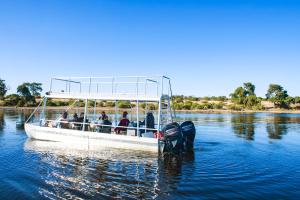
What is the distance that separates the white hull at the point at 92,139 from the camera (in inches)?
752

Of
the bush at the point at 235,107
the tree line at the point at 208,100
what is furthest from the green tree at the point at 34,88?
the bush at the point at 235,107

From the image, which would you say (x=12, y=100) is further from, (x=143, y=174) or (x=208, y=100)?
(x=143, y=174)

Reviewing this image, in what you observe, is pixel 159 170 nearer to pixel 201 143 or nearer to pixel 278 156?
pixel 278 156

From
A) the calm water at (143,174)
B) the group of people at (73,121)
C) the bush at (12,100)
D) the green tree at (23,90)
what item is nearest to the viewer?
the calm water at (143,174)

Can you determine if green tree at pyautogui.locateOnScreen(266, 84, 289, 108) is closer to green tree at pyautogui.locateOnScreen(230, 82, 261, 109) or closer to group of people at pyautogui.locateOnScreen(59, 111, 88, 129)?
green tree at pyautogui.locateOnScreen(230, 82, 261, 109)

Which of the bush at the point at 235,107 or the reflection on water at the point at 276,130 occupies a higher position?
the bush at the point at 235,107

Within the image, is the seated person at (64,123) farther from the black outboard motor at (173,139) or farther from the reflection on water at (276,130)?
the reflection on water at (276,130)

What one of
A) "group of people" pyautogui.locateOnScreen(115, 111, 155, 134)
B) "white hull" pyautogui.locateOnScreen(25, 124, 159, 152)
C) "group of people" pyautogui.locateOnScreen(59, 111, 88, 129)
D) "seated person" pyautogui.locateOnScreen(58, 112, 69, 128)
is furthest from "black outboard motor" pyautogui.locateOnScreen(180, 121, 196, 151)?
"seated person" pyautogui.locateOnScreen(58, 112, 69, 128)

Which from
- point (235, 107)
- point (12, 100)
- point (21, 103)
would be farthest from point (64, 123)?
point (12, 100)

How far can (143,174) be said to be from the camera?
46.8 feet

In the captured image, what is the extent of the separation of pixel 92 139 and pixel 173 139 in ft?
19.0

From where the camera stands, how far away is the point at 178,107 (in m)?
97.2

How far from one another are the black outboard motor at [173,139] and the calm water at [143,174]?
0.88m

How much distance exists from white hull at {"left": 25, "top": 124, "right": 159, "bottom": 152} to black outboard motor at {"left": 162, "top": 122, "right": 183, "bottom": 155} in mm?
709
